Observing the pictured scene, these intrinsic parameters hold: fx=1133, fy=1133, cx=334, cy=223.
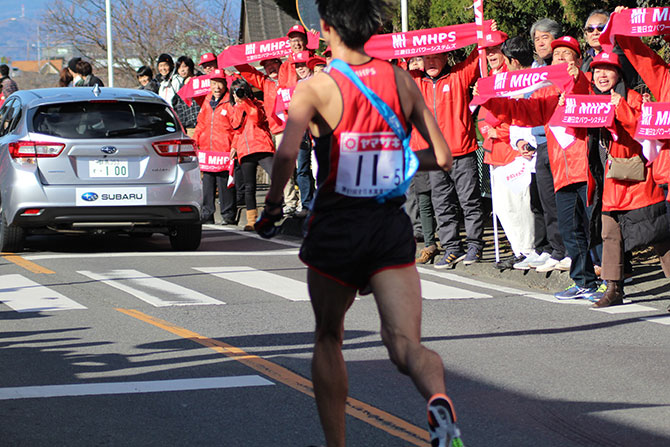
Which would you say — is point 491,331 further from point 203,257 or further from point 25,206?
point 25,206

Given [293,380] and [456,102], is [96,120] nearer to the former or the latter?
[456,102]

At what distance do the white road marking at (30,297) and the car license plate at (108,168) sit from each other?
193cm

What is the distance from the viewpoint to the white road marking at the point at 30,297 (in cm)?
880

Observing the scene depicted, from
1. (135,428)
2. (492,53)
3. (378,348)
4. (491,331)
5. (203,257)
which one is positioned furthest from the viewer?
(203,257)

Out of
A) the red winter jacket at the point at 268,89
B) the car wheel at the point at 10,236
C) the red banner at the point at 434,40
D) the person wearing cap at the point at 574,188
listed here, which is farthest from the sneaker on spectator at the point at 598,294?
the red winter jacket at the point at 268,89

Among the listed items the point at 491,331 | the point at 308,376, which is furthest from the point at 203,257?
the point at 308,376

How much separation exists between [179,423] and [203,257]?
22.9ft

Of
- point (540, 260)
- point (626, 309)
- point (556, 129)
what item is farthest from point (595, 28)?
point (626, 309)

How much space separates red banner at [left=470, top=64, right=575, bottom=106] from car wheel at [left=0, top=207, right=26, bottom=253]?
5153 mm

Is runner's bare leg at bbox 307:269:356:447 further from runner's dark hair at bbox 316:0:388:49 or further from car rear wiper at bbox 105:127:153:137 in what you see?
car rear wiper at bbox 105:127:153:137

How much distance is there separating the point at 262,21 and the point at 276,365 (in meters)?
42.5

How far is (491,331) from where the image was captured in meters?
7.91

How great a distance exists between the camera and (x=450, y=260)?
1164 centimetres

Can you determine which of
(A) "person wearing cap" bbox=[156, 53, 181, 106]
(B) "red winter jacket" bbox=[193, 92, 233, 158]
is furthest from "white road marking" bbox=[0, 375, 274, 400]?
(A) "person wearing cap" bbox=[156, 53, 181, 106]
